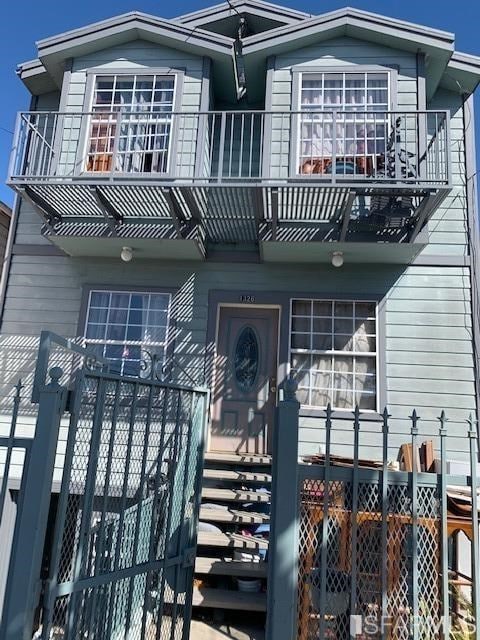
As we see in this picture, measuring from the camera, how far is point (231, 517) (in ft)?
16.1

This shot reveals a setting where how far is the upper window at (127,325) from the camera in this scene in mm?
6750

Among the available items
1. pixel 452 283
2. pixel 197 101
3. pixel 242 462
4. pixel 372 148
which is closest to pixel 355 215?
pixel 372 148

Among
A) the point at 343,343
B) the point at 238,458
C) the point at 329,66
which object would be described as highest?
the point at 329,66

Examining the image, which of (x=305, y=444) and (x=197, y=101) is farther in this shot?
(x=197, y=101)

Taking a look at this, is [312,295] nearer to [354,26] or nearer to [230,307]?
[230,307]

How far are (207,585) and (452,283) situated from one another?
4.87 m

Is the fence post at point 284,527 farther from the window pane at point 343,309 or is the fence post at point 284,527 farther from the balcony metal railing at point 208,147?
the window pane at point 343,309

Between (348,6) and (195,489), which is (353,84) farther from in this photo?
(195,489)

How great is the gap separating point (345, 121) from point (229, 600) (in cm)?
567

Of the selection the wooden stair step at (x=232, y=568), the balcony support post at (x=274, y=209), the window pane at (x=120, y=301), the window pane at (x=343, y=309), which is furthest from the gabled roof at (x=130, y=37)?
the wooden stair step at (x=232, y=568)

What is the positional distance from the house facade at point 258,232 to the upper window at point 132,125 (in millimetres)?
27

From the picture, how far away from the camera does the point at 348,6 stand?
6531 millimetres

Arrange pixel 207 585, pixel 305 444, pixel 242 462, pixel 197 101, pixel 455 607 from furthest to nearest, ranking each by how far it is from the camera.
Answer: pixel 197 101 < pixel 305 444 < pixel 242 462 < pixel 207 585 < pixel 455 607

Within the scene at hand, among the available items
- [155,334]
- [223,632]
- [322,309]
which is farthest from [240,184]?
[223,632]
